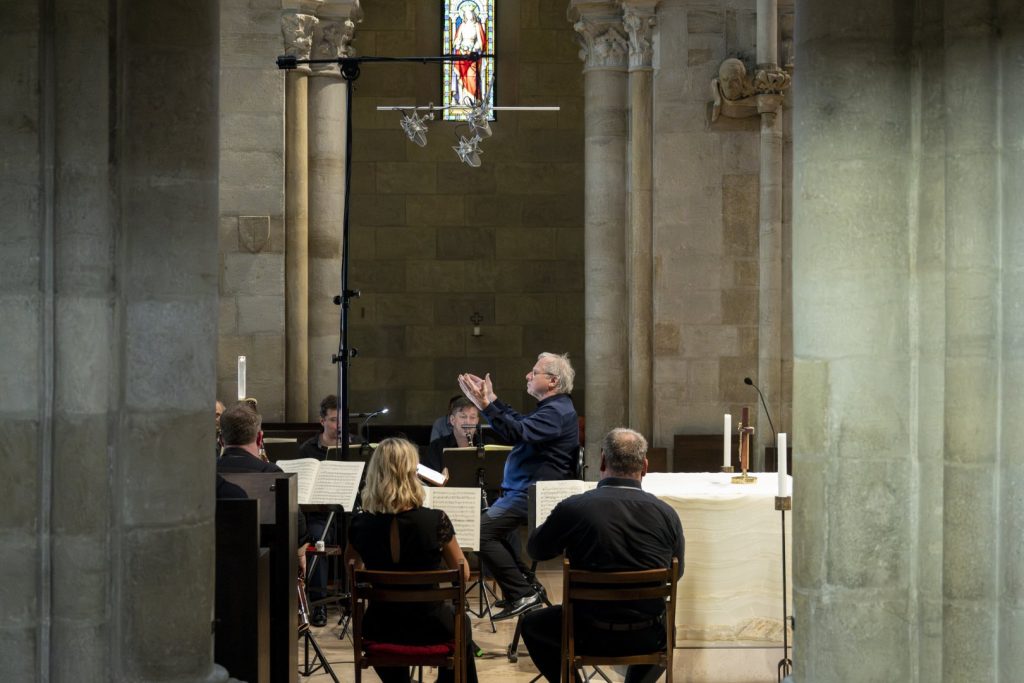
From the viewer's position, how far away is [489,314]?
18.1 m

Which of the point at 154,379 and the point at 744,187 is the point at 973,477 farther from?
the point at 744,187

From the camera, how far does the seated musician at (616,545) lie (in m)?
6.07

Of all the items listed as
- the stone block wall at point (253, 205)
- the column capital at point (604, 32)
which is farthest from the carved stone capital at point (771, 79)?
the stone block wall at point (253, 205)

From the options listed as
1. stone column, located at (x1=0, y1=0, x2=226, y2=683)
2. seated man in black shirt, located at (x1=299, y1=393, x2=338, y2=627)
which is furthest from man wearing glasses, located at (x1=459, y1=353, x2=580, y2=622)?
stone column, located at (x1=0, y1=0, x2=226, y2=683)

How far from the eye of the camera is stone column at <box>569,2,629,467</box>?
13.7m

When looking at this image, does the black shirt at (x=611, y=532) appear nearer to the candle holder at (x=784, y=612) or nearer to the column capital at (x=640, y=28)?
the candle holder at (x=784, y=612)

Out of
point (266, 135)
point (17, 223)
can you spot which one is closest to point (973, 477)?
point (17, 223)

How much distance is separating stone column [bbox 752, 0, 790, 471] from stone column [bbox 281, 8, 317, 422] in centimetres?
413

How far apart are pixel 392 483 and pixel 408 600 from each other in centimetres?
52

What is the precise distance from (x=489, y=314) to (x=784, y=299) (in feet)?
18.9

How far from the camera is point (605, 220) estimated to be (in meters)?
13.8

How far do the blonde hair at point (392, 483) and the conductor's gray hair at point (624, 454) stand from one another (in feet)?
2.81

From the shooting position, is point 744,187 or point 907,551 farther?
point 744,187

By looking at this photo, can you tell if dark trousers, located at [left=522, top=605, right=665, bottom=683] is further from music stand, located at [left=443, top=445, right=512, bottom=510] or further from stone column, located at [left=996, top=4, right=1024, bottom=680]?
music stand, located at [left=443, top=445, right=512, bottom=510]
